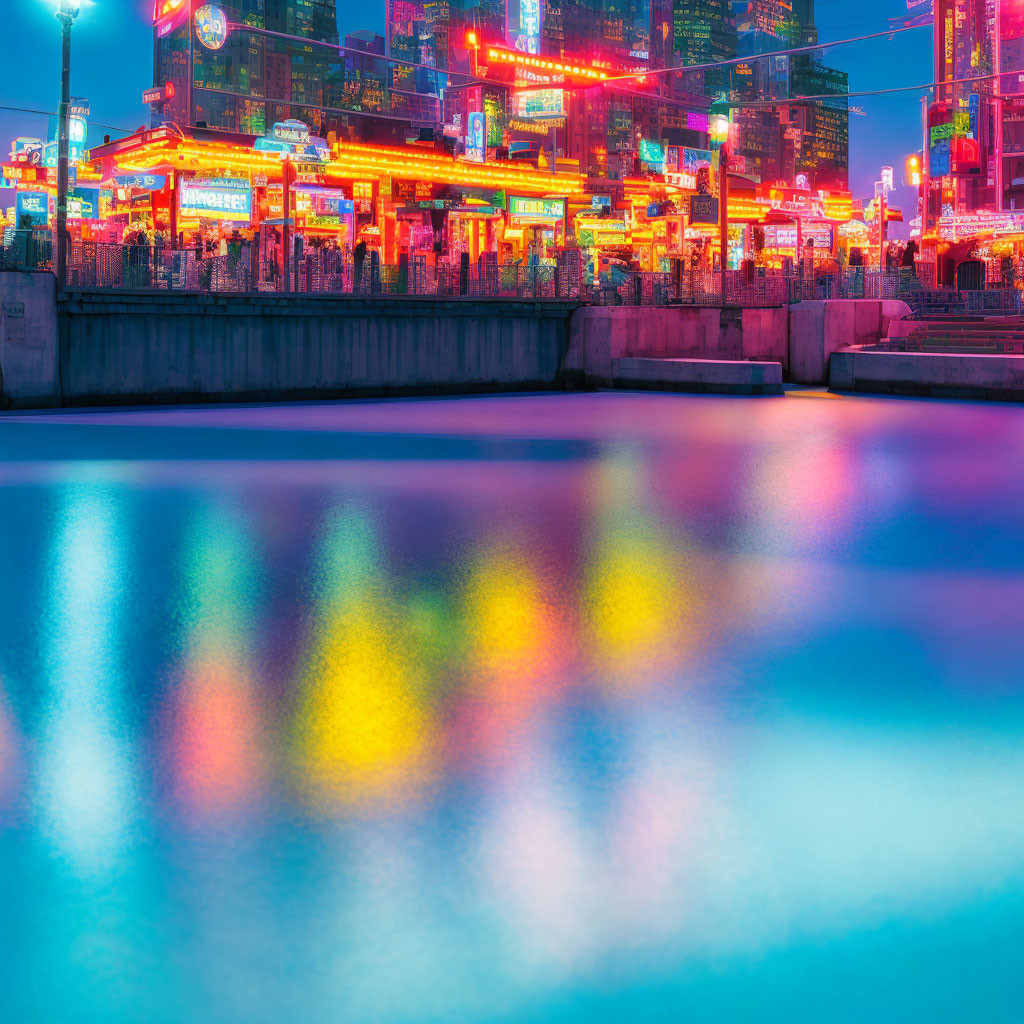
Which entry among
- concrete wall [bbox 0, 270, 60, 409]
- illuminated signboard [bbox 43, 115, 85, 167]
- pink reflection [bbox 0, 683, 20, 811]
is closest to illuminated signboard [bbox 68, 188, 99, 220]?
illuminated signboard [bbox 43, 115, 85, 167]

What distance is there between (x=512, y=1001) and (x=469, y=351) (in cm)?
3123

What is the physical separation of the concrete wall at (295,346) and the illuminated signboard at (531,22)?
3111cm

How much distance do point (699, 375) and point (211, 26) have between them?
1933 centimetres

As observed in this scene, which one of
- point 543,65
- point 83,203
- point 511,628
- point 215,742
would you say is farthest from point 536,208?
point 215,742

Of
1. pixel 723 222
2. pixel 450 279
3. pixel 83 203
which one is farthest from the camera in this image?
pixel 83 203

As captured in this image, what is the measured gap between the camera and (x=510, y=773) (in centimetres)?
578

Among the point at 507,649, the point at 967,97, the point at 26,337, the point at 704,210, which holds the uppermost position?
the point at 967,97

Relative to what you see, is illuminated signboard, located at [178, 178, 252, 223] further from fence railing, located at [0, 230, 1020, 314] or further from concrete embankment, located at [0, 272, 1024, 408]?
concrete embankment, located at [0, 272, 1024, 408]

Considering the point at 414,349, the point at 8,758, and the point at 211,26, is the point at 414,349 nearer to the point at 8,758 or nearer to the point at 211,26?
the point at 211,26

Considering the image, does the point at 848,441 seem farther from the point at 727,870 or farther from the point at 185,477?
the point at 727,870

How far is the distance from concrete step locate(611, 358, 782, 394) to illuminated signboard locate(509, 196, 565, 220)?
60.5 ft

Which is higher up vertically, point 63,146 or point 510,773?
point 63,146

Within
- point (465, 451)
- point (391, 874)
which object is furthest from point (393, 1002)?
point (465, 451)

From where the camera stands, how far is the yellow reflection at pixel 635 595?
791 centimetres
